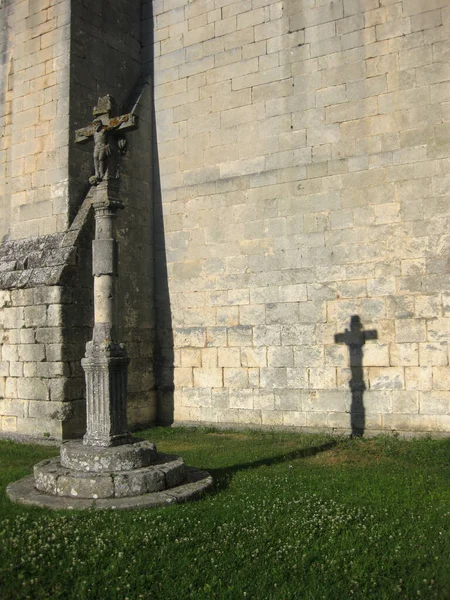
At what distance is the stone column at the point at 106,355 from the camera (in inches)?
221

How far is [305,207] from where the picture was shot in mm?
8648

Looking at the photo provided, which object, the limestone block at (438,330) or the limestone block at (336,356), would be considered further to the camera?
the limestone block at (336,356)

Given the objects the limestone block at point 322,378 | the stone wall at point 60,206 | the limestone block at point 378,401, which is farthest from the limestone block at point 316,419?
the stone wall at point 60,206

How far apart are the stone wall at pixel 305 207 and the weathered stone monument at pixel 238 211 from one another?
0.09 feet

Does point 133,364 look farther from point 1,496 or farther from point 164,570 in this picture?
point 164,570

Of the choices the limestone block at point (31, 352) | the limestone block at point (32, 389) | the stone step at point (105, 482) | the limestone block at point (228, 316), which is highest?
the limestone block at point (228, 316)

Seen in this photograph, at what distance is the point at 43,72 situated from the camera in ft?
31.3

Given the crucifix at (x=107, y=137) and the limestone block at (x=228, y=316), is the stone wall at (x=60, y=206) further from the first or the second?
the crucifix at (x=107, y=137)

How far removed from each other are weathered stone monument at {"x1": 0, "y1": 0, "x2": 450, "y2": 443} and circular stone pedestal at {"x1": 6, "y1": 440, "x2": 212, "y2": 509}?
286 cm

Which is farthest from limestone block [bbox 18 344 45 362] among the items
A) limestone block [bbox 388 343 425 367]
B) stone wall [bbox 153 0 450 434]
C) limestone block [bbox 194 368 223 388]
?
limestone block [bbox 388 343 425 367]

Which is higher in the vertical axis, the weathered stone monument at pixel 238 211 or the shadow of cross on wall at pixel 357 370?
the weathered stone monument at pixel 238 211

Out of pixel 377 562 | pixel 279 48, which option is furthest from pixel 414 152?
pixel 377 562

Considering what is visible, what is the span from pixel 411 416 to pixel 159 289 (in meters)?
4.52

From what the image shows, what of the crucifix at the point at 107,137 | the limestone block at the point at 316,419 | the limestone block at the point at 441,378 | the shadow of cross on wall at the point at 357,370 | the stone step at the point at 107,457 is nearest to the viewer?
the stone step at the point at 107,457
